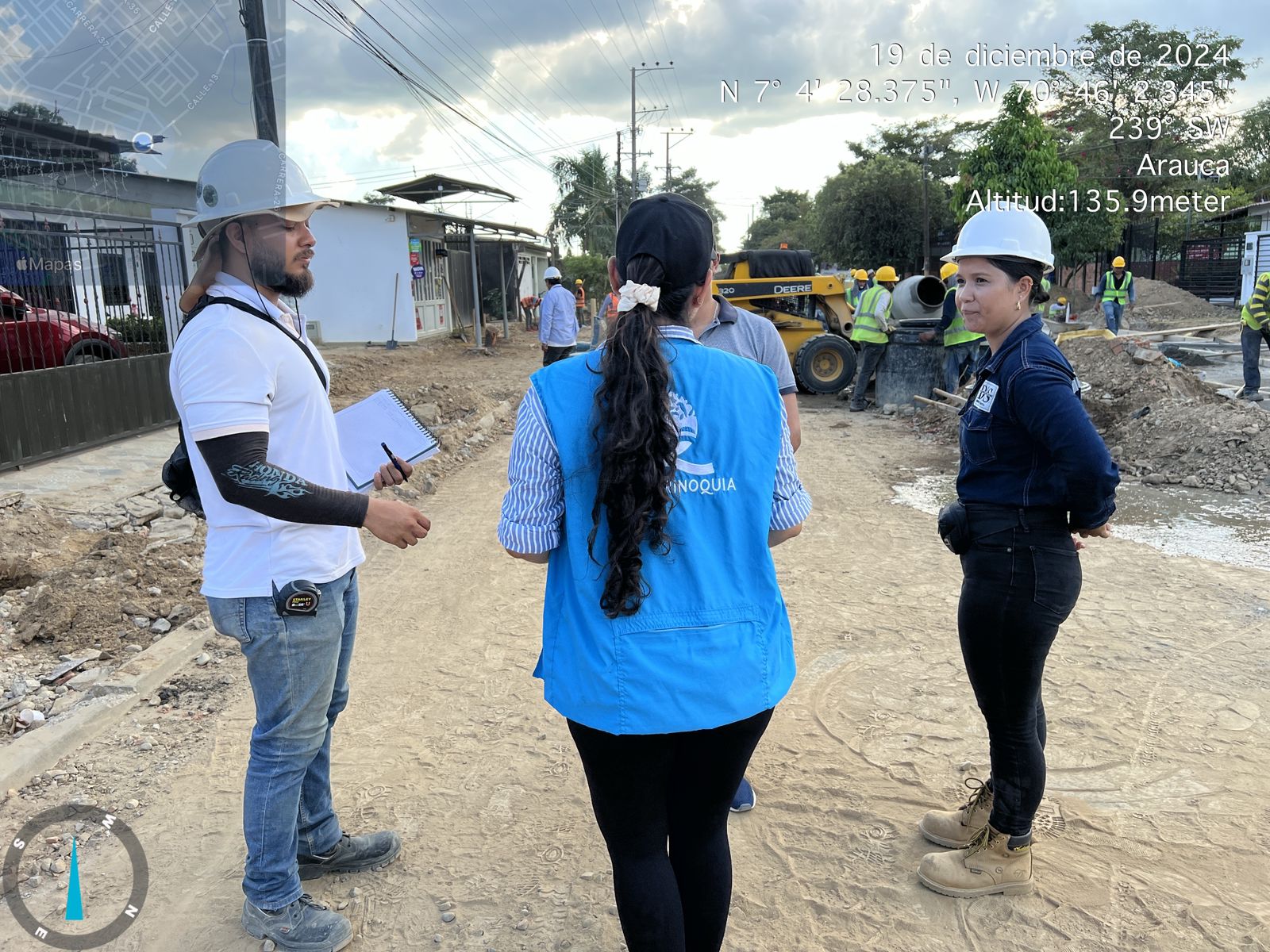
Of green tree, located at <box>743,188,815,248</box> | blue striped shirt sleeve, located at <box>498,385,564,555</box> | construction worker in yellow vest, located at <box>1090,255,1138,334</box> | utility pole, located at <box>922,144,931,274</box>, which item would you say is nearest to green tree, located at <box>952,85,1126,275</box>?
construction worker in yellow vest, located at <box>1090,255,1138,334</box>

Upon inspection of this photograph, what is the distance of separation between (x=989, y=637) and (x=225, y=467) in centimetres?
203

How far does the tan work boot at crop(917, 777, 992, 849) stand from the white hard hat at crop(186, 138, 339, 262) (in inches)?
106

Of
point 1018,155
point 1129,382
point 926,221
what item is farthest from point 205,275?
point 926,221

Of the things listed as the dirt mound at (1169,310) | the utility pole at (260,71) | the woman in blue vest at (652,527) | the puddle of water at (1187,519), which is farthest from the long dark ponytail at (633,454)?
the dirt mound at (1169,310)

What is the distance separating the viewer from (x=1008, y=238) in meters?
2.38

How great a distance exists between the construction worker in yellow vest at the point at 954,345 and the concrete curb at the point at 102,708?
28.9 ft

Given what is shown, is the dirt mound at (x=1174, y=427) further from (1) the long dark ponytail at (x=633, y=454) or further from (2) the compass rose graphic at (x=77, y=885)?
(2) the compass rose graphic at (x=77, y=885)

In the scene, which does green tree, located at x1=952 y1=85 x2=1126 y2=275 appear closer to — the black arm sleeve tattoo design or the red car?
the red car

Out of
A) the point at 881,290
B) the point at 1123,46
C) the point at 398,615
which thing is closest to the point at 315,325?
the point at 881,290

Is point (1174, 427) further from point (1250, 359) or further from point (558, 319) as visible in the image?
point (558, 319)

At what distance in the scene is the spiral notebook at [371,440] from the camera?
2.64 m

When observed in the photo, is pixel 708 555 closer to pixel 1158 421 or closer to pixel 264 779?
pixel 264 779

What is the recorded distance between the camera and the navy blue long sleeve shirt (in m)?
2.18

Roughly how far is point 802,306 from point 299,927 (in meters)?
12.7
